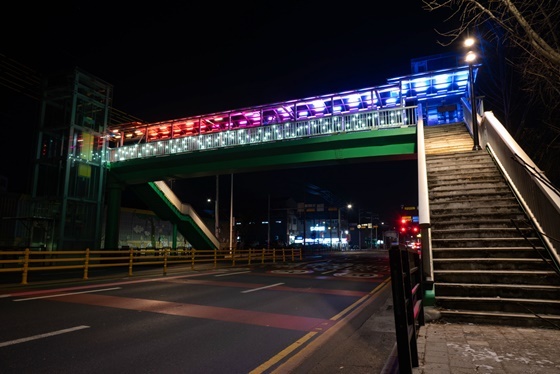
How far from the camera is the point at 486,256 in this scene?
7.98 meters

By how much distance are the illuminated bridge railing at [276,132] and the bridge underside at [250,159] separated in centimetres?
36

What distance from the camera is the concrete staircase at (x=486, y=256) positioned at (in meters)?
6.56

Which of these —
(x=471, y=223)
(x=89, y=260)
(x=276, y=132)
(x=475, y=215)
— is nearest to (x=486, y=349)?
(x=471, y=223)

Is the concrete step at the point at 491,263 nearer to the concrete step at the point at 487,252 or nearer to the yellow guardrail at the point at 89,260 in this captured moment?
the concrete step at the point at 487,252

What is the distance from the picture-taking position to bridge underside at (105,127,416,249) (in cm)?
2006

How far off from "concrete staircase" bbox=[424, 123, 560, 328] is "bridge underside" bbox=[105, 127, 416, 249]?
818cm

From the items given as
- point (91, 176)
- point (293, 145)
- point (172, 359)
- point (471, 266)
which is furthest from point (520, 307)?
point (91, 176)

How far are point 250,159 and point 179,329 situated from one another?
56.2 ft

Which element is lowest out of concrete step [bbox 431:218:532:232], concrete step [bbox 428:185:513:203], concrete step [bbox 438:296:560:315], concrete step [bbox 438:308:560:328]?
concrete step [bbox 438:308:560:328]

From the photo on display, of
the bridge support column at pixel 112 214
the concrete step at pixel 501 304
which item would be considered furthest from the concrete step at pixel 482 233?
the bridge support column at pixel 112 214

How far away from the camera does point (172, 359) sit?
16.8ft

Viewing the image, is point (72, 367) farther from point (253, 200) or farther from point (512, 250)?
point (253, 200)

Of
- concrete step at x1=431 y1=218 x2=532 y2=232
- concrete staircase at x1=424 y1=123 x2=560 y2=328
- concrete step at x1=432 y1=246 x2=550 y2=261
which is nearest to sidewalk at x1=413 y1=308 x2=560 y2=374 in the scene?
concrete staircase at x1=424 y1=123 x2=560 y2=328

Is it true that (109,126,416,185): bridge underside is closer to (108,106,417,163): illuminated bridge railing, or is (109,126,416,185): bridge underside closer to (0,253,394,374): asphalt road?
(108,106,417,163): illuminated bridge railing
